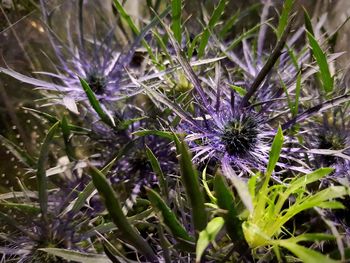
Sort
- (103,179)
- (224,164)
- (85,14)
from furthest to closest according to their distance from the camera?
(85,14) → (224,164) → (103,179)

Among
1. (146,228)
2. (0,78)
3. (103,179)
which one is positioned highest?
(0,78)

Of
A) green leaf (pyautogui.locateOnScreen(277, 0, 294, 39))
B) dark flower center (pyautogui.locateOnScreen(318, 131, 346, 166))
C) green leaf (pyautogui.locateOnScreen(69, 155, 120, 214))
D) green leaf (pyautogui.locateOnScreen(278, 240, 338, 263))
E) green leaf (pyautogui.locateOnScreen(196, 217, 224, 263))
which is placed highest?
green leaf (pyautogui.locateOnScreen(277, 0, 294, 39))

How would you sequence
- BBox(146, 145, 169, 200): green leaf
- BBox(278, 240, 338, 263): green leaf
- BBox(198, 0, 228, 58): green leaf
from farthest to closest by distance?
BBox(198, 0, 228, 58): green leaf < BBox(146, 145, 169, 200): green leaf < BBox(278, 240, 338, 263): green leaf

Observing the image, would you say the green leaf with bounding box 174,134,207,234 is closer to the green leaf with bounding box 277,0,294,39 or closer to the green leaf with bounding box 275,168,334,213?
the green leaf with bounding box 275,168,334,213

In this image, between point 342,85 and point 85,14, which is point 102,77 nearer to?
point 85,14

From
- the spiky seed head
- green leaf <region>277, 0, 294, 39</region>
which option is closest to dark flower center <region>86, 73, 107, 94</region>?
the spiky seed head

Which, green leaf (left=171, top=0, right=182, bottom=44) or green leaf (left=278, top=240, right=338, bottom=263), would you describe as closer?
green leaf (left=278, top=240, right=338, bottom=263)

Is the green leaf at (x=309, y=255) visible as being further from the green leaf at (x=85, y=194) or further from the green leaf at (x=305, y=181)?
the green leaf at (x=85, y=194)

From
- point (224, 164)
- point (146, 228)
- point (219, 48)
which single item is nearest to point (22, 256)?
point (146, 228)

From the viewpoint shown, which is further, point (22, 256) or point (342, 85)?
point (342, 85)
